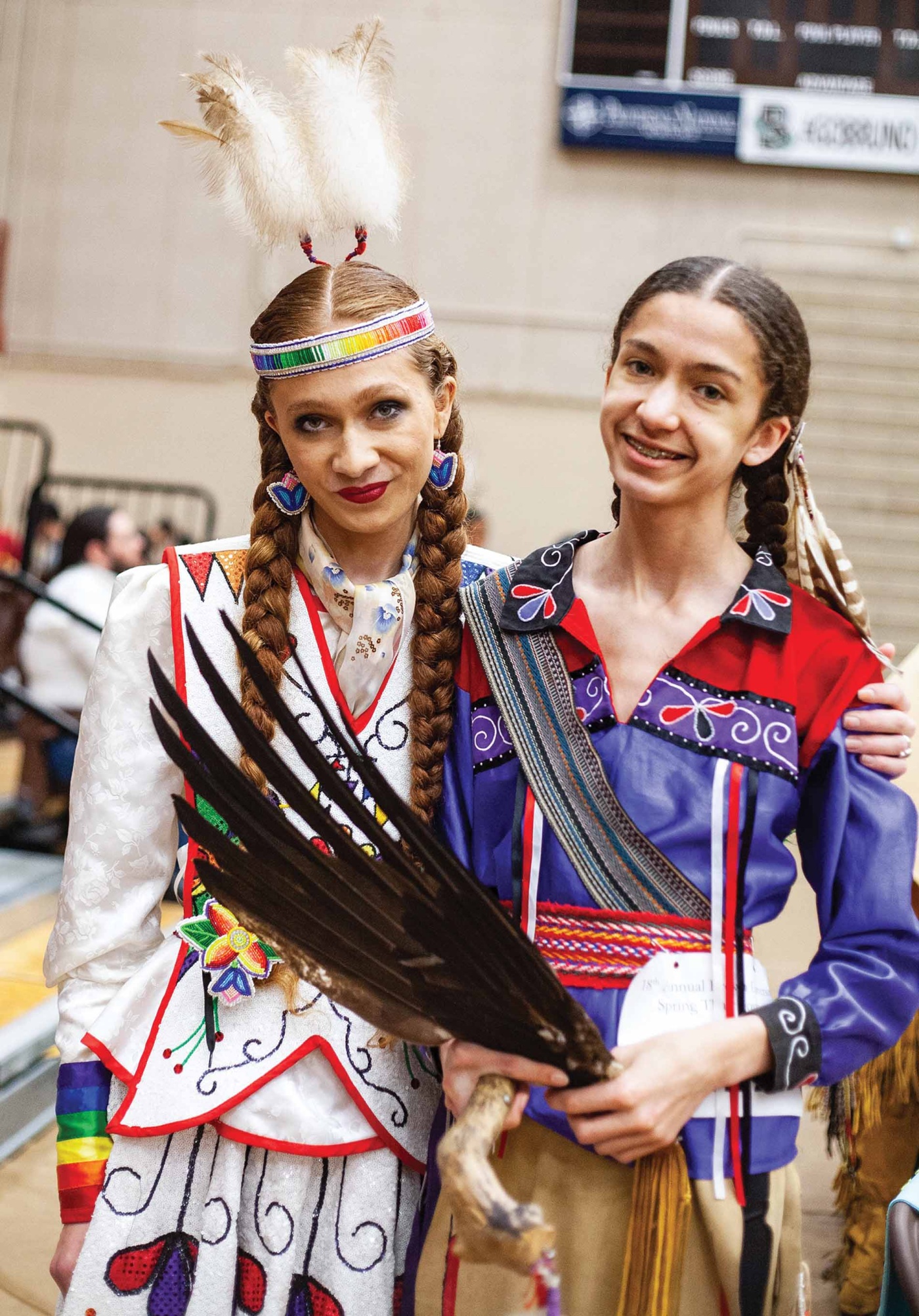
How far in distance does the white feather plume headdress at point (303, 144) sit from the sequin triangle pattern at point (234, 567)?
35 centimetres

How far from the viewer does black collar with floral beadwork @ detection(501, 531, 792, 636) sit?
4.14 feet

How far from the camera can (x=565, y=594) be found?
4.40ft

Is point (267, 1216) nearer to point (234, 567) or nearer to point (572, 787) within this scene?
point (572, 787)

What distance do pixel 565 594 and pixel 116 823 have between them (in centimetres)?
56

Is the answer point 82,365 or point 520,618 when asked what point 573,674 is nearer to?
point 520,618

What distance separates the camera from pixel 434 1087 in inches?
54.8

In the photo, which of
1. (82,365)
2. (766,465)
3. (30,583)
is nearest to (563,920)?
(766,465)

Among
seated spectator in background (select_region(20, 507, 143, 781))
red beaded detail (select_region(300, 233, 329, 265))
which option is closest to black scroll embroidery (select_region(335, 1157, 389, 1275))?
red beaded detail (select_region(300, 233, 329, 265))

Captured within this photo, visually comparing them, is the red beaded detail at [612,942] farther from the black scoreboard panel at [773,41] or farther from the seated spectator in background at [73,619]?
the black scoreboard panel at [773,41]

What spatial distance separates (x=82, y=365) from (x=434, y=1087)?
360 inches

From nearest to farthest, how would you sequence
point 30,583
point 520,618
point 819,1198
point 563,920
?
point 563,920 → point 520,618 → point 819,1198 → point 30,583

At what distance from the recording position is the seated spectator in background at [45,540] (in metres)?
6.97

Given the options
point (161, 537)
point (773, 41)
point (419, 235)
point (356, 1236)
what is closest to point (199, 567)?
point (356, 1236)

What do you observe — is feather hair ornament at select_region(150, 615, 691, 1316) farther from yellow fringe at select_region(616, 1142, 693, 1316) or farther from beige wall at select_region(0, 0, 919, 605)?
beige wall at select_region(0, 0, 919, 605)
